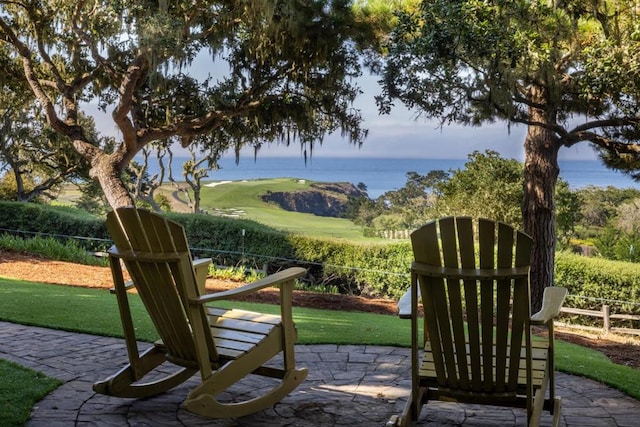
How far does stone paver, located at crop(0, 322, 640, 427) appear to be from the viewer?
2.75 meters

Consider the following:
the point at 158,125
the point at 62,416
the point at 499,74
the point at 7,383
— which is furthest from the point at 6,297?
the point at 499,74

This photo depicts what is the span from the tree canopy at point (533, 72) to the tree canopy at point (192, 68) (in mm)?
1111

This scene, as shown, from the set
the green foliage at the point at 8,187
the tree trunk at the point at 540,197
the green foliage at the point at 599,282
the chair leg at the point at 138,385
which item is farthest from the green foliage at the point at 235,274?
the green foliage at the point at 8,187

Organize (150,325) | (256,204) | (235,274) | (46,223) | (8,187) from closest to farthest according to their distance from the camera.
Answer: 1. (150,325)
2. (235,274)
3. (46,223)
4. (8,187)
5. (256,204)

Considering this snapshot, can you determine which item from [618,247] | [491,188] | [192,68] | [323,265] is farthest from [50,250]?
[618,247]

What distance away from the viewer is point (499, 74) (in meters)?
6.51

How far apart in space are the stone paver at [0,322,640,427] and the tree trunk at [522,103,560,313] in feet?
16.3

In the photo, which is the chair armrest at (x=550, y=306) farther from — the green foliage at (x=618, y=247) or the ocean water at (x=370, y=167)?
the ocean water at (x=370, y=167)

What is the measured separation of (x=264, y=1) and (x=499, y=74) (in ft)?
8.72

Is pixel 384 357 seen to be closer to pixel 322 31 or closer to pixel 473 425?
pixel 473 425

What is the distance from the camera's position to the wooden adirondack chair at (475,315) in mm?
2279

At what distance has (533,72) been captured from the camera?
656 cm

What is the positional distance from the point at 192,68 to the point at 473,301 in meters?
7.50

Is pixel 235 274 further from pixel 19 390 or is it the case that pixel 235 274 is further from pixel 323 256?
pixel 19 390
